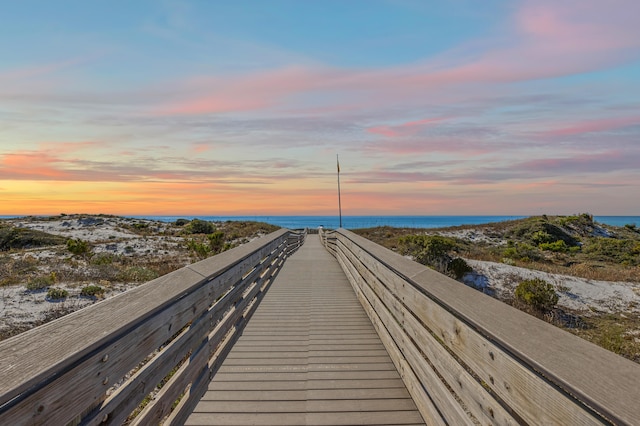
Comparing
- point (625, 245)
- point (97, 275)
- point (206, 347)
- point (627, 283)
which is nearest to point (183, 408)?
point (206, 347)

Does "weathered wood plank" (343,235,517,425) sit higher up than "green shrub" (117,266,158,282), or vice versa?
"weathered wood plank" (343,235,517,425)

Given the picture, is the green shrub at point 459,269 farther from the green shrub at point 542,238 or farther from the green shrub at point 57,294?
the green shrub at point 542,238

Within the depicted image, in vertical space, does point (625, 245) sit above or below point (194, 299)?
below

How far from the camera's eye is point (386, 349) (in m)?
5.27

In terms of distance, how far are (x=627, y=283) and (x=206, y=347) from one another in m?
18.7

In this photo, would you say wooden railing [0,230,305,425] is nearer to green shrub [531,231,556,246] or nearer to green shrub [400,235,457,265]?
green shrub [400,235,457,265]

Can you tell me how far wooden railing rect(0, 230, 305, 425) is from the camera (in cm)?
167

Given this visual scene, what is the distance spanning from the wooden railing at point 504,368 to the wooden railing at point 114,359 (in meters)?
2.03

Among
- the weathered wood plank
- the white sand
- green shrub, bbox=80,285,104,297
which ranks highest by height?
the weathered wood plank

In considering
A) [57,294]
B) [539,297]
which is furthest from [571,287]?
[57,294]

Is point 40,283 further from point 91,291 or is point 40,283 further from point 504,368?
point 504,368

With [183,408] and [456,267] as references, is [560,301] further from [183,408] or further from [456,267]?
[183,408]

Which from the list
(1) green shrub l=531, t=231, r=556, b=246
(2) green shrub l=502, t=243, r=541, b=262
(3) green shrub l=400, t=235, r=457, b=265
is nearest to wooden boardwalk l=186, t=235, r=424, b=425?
(3) green shrub l=400, t=235, r=457, b=265

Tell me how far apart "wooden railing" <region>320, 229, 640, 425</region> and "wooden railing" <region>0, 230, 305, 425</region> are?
2.03m
